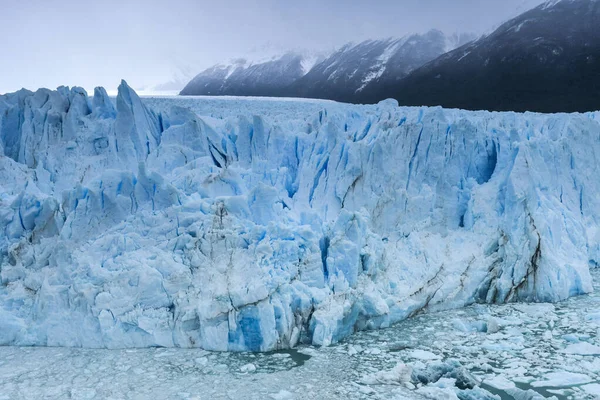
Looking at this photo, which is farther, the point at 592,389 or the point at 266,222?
the point at 266,222

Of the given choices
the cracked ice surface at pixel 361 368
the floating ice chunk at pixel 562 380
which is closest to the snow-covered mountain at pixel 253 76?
the cracked ice surface at pixel 361 368

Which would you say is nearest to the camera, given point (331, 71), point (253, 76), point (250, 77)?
point (331, 71)

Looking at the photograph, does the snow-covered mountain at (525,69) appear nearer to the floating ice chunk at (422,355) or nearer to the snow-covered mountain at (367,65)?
the snow-covered mountain at (367,65)

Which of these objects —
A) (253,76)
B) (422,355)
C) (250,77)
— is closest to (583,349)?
(422,355)

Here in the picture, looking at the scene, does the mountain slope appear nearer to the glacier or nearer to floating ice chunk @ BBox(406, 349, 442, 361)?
the glacier

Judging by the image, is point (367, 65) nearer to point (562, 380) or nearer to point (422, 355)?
point (422, 355)

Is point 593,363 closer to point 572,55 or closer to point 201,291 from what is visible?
point 201,291
